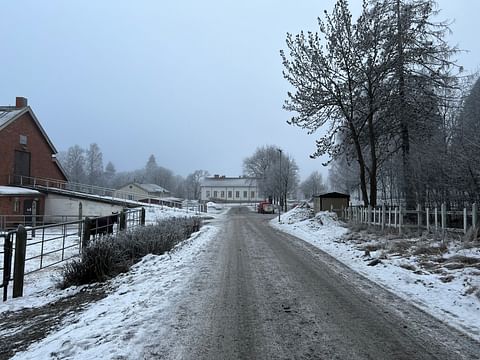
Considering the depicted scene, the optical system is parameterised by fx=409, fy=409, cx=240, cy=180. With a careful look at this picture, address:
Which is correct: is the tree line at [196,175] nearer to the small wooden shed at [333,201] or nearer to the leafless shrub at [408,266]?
the small wooden shed at [333,201]

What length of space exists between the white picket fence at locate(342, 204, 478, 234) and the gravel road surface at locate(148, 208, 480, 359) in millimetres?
6895

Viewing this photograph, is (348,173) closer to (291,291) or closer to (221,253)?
(221,253)

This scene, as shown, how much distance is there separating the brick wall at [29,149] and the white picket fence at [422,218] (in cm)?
3257

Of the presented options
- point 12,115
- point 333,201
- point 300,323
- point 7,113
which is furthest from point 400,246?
point 7,113

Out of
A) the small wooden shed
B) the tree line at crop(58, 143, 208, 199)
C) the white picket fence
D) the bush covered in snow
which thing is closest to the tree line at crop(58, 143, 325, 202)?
the tree line at crop(58, 143, 208, 199)

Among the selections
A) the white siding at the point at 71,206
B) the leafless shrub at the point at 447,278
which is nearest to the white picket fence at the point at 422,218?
the leafless shrub at the point at 447,278

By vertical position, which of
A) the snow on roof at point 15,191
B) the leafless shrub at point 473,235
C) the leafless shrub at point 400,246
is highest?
the snow on roof at point 15,191

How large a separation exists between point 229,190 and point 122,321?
134m

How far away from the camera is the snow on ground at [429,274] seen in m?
6.55

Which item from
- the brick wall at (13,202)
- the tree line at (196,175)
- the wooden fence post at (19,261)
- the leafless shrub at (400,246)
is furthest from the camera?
the tree line at (196,175)

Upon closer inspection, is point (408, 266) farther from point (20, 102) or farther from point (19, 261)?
point (20, 102)

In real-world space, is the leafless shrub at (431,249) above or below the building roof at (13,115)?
below

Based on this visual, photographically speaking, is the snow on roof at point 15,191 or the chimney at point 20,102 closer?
the snow on roof at point 15,191

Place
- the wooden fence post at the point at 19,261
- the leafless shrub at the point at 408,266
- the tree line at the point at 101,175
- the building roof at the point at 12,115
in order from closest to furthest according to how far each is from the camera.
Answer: the wooden fence post at the point at 19,261 < the leafless shrub at the point at 408,266 < the building roof at the point at 12,115 < the tree line at the point at 101,175
